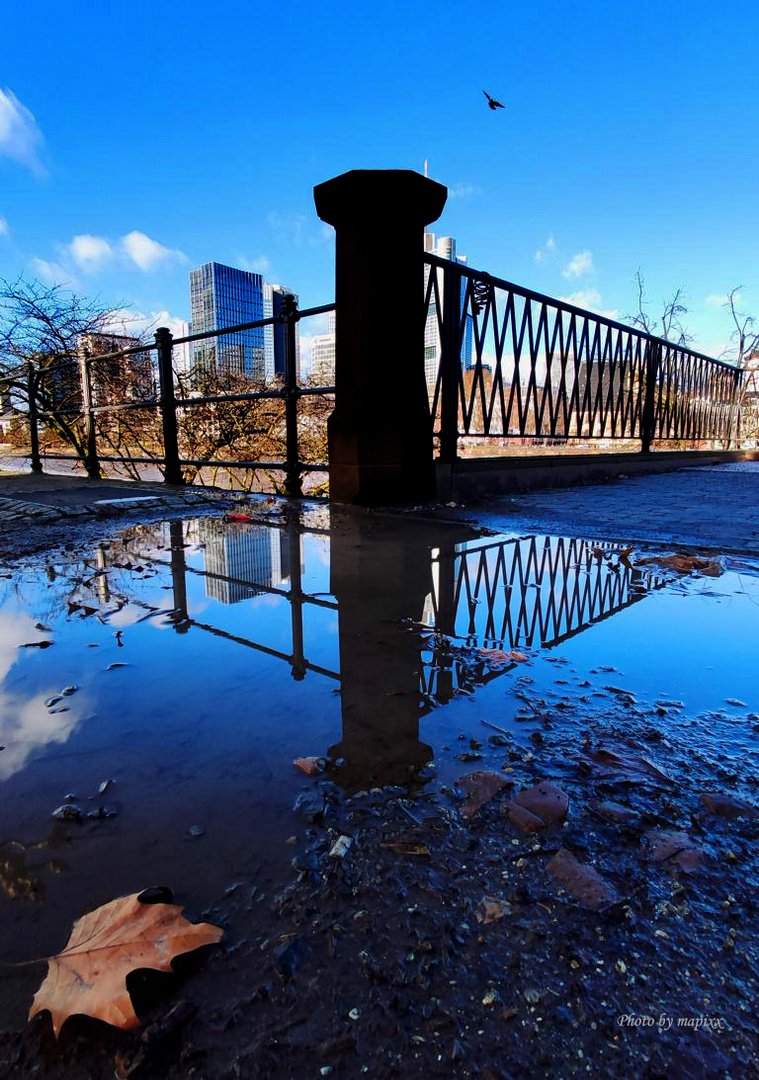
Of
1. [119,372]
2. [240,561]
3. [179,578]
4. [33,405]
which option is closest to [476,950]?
[179,578]

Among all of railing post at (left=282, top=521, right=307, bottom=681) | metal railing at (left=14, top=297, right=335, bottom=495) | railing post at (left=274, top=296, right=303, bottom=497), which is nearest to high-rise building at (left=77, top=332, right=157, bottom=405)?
metal railing at (left=14, top=297, right=335, bottom=495)

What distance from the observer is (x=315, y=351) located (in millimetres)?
7875

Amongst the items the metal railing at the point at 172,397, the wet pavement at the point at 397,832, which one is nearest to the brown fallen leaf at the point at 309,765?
the wet pavement at the point at 397,832

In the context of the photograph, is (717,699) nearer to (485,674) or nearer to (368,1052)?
(485,674)

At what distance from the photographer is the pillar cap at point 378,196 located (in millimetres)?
3322

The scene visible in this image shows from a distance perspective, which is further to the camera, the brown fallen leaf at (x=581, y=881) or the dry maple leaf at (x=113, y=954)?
the brown fallen leaf at (x=581, y=881)

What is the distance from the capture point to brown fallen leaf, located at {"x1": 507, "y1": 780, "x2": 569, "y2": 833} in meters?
0.69

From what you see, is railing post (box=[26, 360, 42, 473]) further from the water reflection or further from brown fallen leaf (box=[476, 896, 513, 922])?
brown fallen leaf (box=[476, 896, 513, 922])

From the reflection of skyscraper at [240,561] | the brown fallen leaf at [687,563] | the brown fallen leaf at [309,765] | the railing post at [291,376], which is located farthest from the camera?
the railing post at [291,376]

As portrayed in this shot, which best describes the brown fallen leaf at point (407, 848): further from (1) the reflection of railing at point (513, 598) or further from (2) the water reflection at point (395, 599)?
(1) the reflection of railing at point (513, 598)

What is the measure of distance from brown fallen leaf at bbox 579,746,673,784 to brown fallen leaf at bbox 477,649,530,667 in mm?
355

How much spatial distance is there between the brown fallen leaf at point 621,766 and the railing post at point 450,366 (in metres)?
3.20

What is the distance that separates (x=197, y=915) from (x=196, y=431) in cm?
797

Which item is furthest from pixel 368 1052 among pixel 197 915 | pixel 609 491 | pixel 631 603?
pixel 609 491
